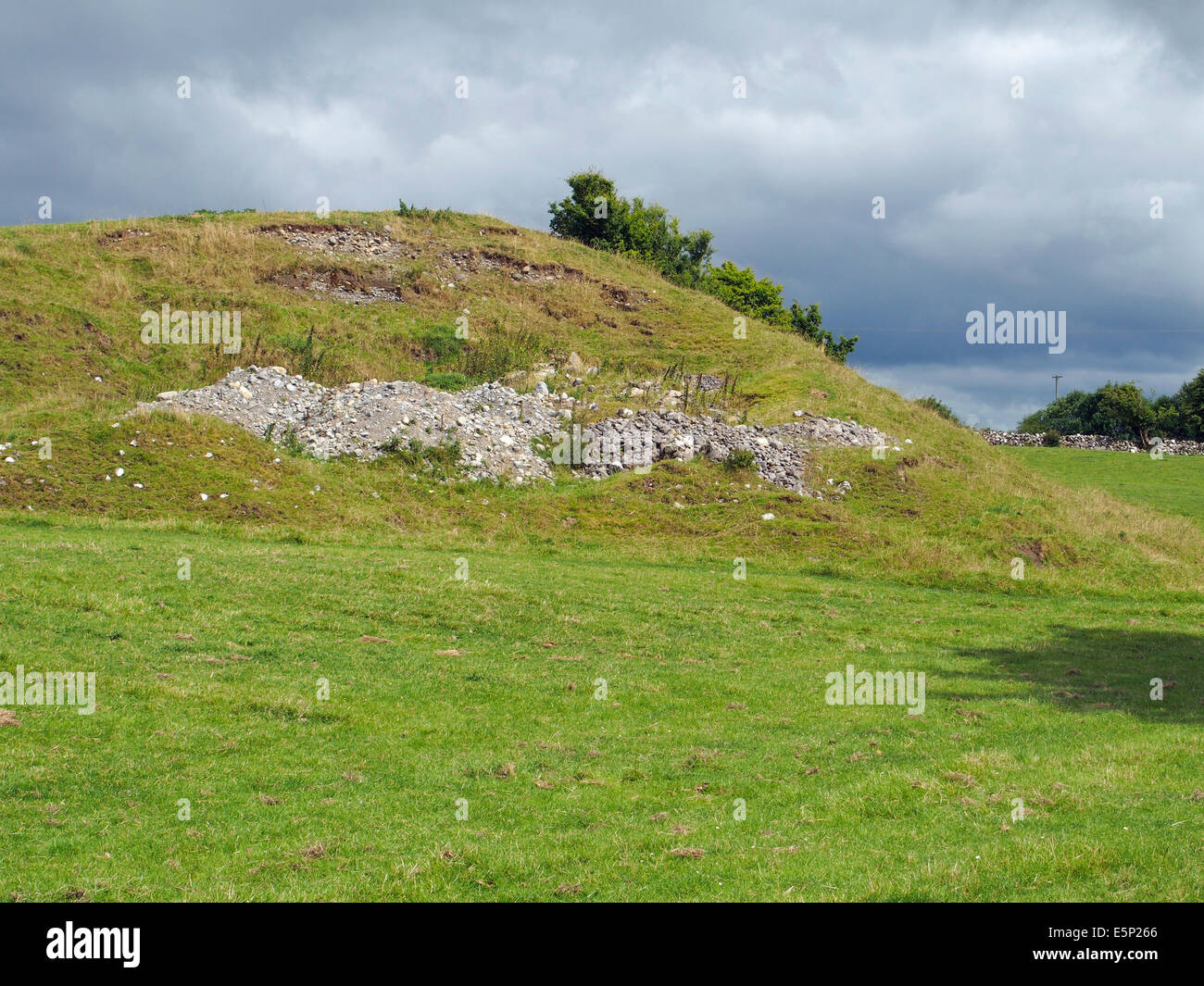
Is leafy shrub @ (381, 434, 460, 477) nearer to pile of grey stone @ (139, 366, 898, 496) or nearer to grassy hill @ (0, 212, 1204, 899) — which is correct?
pile of grey stone @ (139, 366, 898, 496)

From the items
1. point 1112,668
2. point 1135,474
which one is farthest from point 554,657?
point 1135,474

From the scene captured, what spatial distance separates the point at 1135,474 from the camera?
61562mm

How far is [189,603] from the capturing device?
750 inches

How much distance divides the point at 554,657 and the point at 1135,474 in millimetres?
56331

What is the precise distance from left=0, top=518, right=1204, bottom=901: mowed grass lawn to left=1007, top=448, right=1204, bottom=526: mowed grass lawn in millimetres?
29791

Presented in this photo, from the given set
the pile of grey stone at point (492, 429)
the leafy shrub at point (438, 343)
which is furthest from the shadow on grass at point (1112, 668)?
the leafy shrub at point (438, 343)

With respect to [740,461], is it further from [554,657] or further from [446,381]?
[554,657]

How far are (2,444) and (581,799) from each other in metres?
28.9

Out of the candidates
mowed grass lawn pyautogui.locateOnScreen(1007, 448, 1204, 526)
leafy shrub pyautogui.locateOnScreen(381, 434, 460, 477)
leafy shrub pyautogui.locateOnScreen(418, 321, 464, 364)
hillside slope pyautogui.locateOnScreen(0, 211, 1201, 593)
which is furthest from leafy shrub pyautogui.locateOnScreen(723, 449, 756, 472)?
mowed grass lawn pyautogui.locateOnScreen(1007, 448, 1204, 526)

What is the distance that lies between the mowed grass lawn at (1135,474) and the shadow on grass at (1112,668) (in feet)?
85.1

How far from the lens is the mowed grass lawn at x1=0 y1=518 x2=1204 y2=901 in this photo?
8758 millimetres

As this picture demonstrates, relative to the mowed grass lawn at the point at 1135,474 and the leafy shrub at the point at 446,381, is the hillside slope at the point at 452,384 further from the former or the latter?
the mowed grass lawn at the point at 1135,474
